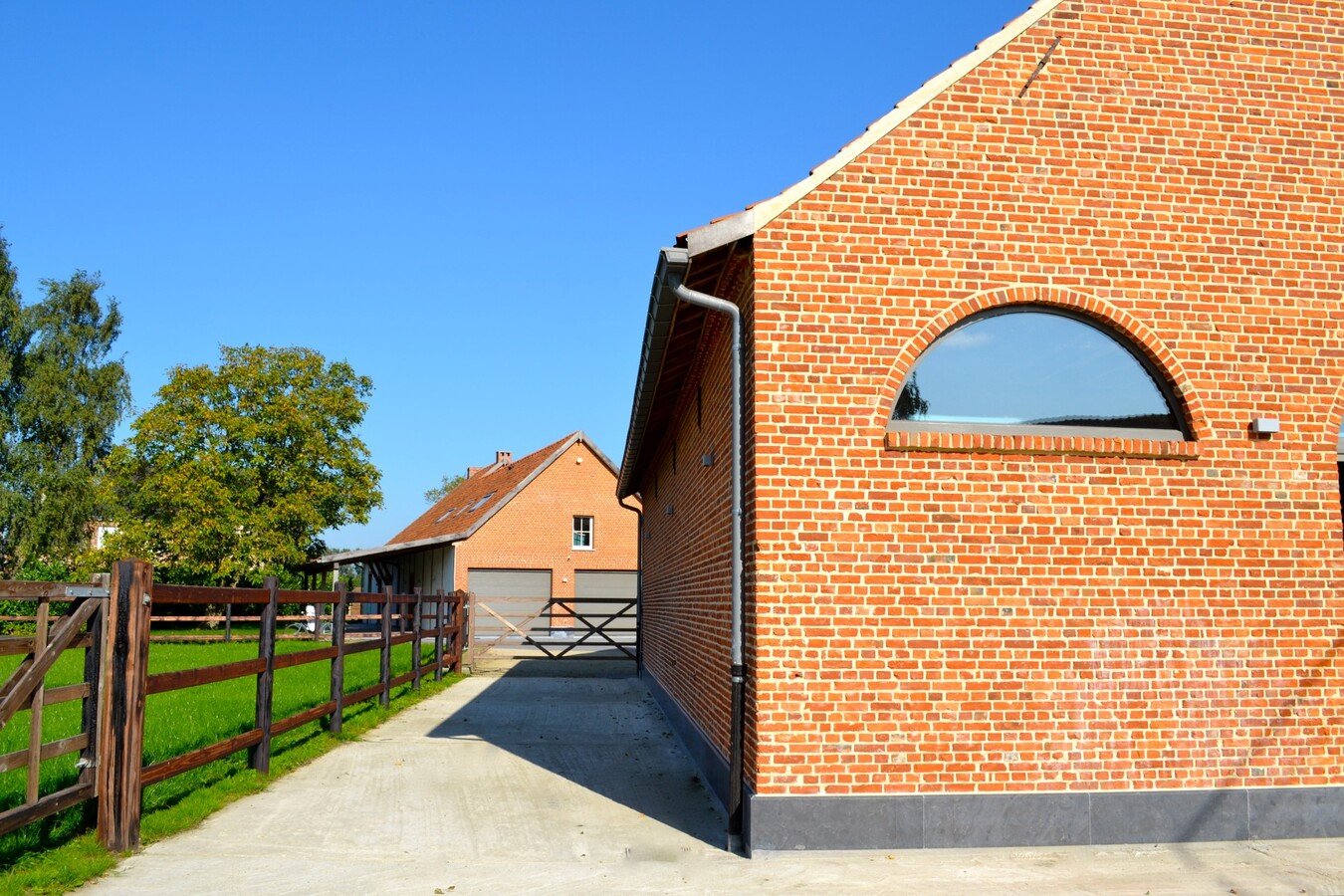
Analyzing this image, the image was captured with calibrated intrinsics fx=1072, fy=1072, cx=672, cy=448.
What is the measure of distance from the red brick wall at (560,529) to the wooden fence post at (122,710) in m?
27.6

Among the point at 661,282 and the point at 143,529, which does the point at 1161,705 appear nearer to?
the point at 661,282

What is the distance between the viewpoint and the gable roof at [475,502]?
111ft

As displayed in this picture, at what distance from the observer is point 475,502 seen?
131 ft

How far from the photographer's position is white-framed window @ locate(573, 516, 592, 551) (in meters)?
35.8

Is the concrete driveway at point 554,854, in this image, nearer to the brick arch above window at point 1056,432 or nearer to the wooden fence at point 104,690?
the wooden fence at point 104,690

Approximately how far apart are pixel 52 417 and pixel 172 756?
35621 millimetres

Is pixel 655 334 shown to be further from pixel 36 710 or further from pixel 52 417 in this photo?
pixel 52 417

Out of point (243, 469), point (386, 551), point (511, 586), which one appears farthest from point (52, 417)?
point (511, 586)

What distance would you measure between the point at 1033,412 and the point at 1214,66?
2.81 m

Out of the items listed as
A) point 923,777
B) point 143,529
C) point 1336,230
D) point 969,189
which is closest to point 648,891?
point 923,777

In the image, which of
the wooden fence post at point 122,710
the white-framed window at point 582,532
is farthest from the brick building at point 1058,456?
the white-framed window at point 582,532

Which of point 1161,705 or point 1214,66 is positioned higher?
point 1214,66

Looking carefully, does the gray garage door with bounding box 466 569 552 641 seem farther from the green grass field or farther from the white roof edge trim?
the white roof edge trim

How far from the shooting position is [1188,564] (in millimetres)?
6832
